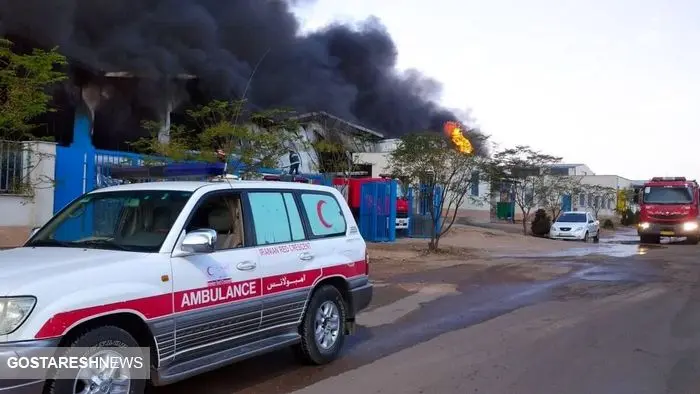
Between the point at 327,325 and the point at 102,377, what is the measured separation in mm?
2465

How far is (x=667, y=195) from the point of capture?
26.7m

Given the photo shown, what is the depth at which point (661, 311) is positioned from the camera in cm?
916

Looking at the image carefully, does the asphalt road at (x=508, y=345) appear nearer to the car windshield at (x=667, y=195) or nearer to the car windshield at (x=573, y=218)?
the car windshield at (x=667, y=195)

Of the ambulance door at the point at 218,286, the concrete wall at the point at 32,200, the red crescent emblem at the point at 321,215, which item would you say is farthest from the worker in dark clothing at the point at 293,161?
the ambulance door at the point at 218,286

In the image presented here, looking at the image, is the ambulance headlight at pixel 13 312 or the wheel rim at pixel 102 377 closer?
the ambulance headlight at pixel 13 312

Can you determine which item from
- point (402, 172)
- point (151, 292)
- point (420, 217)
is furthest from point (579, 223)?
point (151, 292)

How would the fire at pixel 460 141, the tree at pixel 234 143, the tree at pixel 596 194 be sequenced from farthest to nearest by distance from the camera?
the tree at pixel 596 194, the fire at pixel 460 141, the tree at pixel 234 143

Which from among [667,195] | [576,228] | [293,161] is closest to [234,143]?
[293,161]

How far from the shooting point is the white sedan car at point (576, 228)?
27.6 metres

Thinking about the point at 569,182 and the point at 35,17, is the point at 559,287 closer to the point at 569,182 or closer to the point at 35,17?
the point at 35,17

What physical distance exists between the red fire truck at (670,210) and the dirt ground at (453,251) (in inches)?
126

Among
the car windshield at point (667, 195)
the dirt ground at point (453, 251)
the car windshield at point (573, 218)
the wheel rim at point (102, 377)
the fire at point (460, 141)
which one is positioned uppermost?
the fire at point (460, 141)

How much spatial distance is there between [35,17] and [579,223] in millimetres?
21493

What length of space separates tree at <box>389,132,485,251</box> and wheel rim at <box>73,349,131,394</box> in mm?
13679
